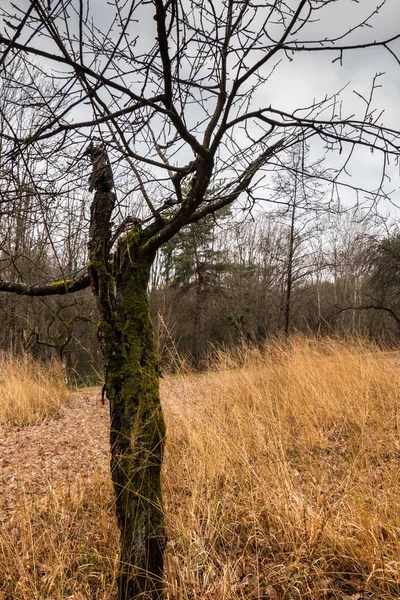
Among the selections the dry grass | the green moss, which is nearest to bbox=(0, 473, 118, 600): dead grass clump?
Answer: the green moss

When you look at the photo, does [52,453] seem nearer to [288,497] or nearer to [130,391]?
[288,497]

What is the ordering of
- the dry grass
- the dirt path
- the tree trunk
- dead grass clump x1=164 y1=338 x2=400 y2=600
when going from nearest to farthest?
the tree trunk, dead grass clump x1=164 y1=338 x2=400 y2=600, the dirt path, the dry grass

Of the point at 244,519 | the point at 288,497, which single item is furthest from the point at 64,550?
the point at 288,497

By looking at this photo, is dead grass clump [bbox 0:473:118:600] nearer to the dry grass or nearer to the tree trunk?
the tree trunk

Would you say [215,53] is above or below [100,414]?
above

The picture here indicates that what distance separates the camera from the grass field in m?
1.76

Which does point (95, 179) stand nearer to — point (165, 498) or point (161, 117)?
point (161, 117)

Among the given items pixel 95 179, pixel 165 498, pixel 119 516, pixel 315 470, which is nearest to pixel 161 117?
pixel 95 179

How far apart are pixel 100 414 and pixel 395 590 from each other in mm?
4772

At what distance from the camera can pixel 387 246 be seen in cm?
1132

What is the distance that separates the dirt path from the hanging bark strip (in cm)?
124

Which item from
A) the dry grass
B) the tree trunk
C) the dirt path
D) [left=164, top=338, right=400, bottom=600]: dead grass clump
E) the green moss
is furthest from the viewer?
the dry grass

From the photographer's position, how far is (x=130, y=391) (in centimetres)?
160

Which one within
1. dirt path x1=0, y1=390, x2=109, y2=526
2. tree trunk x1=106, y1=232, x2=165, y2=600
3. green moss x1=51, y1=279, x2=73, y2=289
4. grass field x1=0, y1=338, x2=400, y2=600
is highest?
green moss x1=51, y1=279, x2=73, y2=289
